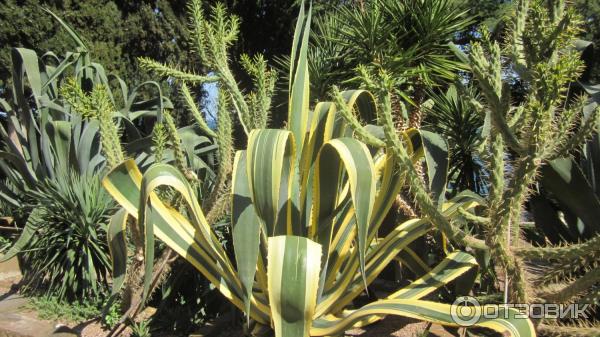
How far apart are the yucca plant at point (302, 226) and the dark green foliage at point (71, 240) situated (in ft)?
4.63

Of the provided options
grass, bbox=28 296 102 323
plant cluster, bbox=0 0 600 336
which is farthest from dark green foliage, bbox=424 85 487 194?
grass, bbox=28 296 102 323

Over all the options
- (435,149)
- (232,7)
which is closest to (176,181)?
(435,149)

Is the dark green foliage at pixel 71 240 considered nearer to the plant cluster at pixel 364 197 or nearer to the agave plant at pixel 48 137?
the plant cluster at pixel 364 197

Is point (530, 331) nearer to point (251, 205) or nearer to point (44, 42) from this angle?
point (251, 205)

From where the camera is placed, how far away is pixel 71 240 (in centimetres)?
341

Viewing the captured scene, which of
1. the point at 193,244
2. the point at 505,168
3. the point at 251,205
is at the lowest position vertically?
the point at 193,244

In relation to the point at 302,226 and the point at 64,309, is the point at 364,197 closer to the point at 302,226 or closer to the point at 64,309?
the point at 302,226

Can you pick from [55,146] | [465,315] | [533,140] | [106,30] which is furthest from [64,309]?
[106,30]

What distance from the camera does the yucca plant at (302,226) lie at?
165 cm

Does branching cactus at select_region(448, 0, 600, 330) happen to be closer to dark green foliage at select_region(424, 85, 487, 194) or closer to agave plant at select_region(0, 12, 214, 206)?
dark green foliage at select_region(424, 85, 487, 194)

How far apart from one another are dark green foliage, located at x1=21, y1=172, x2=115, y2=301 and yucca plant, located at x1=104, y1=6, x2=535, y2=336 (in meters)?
1.41

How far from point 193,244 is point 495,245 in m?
1.34

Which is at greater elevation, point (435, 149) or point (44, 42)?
point (44, 42)

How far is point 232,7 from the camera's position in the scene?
39.7ft
